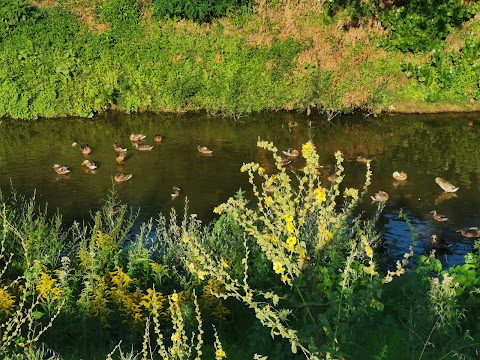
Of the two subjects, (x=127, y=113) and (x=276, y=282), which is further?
(x=127, y=113)

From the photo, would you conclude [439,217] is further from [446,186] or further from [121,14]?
[121,14]

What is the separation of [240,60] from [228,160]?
543cm

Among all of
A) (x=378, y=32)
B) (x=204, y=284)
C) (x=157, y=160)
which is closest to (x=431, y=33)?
(x=378, y=32)

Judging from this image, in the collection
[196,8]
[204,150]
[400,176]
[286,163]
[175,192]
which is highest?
[196,8]

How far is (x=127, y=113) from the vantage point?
787 inches

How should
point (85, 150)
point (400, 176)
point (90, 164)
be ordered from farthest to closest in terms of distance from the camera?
point (85, 150), point (90, 164), point (400, 176)

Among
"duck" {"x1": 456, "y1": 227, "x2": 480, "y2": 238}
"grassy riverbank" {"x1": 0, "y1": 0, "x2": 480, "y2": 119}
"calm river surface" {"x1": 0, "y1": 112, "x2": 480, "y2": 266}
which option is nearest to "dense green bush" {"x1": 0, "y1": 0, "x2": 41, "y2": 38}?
"grassy riverbank" {"x1": 0, "y1": 0, "x2": 480, "y2": 119}

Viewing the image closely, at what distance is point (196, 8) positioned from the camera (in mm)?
20781

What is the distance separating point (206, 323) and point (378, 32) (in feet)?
49.9

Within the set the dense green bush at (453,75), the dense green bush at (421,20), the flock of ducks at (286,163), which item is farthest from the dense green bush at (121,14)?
the dense green bush at (453,75)

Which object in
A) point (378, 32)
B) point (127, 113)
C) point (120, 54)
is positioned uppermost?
point (378, 32)

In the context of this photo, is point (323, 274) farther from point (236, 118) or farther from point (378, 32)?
point (378, 32)

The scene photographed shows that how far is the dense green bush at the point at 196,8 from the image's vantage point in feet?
68.3

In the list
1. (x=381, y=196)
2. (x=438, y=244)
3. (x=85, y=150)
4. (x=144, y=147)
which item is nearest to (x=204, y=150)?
(x=144, y=147)
